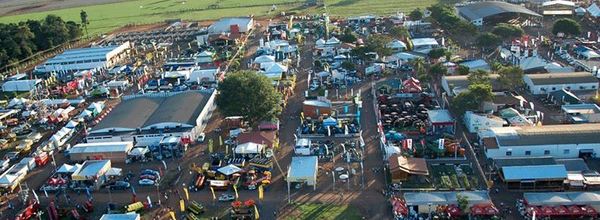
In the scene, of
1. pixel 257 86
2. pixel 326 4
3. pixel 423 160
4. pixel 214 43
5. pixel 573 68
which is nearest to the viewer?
pixel 423 160

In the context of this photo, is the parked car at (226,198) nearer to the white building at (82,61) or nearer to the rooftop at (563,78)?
the rooftop at (563,78)

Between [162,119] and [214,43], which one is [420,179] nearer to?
[162,119]

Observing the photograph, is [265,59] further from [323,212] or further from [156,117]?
[323,212]

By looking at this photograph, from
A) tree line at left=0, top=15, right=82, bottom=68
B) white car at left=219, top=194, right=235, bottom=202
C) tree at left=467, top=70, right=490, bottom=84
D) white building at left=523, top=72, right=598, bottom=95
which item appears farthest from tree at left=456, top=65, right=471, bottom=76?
tree line at left=0, top=15, right=82, bottom=68

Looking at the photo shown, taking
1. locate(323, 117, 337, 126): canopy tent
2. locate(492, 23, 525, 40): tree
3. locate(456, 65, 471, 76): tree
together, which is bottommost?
locate(323, 117, 337, 126): canopy tent

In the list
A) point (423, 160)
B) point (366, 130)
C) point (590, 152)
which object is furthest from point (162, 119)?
point (590, 152)

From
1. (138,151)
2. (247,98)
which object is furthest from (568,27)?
(138,151)

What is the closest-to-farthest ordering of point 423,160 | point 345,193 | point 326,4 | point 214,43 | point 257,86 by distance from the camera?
point 345,193 → point 423,160 → point 257,86 → point 214,43 → point 326,4

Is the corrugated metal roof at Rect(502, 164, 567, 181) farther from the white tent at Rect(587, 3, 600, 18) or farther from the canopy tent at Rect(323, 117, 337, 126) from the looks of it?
the white tent at Rect(587, 3, 600, 18)
